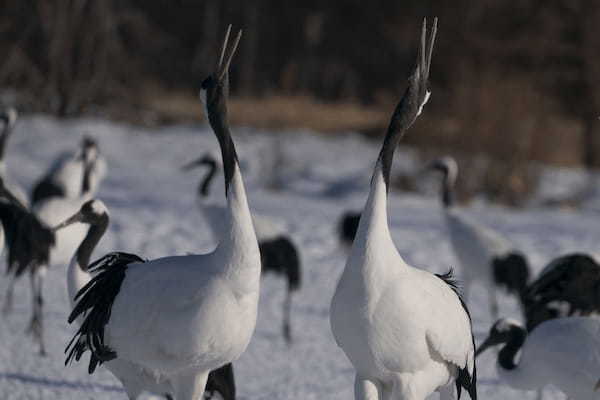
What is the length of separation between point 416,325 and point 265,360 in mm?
2862

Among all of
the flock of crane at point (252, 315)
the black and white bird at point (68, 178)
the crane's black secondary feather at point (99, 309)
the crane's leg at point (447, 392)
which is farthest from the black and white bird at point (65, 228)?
the crane's leg at point (447, 392)

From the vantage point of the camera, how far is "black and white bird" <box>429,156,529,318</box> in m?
8.55

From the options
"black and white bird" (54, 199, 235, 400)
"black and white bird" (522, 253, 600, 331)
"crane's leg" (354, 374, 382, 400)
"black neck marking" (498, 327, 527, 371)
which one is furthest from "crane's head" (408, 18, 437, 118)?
"black and white bird" (522, 253, 600, 331)

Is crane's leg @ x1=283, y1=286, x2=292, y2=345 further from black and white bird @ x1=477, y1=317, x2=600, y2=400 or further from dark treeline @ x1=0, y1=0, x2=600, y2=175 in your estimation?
dark treeline @ x1=0, y1=0, x2=600, y2=175

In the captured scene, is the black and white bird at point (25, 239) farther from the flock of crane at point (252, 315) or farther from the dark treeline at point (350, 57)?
the dark treeline at point (350, 57)

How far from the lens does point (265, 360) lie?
6863mm

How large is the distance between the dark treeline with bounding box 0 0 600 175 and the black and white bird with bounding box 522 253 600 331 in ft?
27.4

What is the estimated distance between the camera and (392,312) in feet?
13.4

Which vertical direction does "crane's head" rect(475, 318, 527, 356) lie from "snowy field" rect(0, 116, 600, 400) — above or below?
above

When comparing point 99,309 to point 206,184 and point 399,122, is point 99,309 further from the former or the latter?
point 206,184

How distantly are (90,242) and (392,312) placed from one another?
2.35 m

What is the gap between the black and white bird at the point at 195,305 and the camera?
4191 mm

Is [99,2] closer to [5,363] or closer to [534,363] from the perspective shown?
[5,363]

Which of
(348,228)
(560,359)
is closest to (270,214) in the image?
(348,228)
